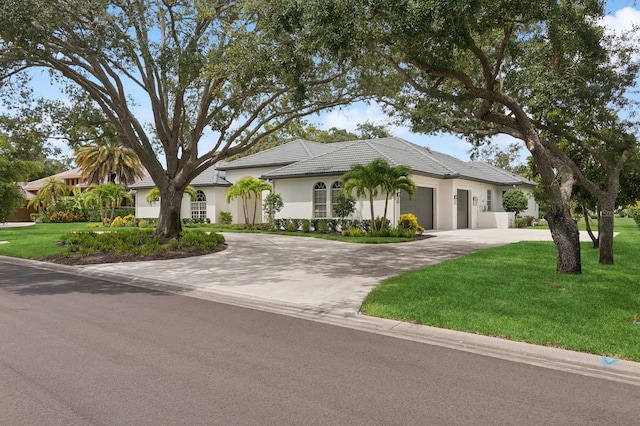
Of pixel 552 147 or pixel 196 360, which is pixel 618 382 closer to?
pixel 196 360

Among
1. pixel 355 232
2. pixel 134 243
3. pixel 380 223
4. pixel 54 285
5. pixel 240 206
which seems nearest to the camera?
pixel 54 285

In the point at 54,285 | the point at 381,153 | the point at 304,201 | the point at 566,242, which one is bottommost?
the point at 54,285

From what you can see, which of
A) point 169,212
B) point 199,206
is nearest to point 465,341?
point 169,212

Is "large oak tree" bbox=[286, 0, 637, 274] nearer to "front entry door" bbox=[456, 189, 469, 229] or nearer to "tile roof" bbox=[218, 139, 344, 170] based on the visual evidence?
"front entry door" bbox=[456, 189, 469, 229]

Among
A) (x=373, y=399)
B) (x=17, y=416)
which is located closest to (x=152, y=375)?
(x=17, y=416)

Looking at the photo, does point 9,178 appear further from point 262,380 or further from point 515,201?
A: point 515,201

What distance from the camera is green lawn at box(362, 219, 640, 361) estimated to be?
18.6 ft

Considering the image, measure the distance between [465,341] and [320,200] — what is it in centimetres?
1926

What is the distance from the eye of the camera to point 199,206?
31.6m

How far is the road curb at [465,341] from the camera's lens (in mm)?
4793

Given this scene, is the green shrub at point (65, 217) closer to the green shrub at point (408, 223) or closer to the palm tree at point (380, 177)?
the palm tree at point (380, 177)

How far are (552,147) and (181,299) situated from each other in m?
9.71

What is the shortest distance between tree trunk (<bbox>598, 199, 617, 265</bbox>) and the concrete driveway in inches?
153

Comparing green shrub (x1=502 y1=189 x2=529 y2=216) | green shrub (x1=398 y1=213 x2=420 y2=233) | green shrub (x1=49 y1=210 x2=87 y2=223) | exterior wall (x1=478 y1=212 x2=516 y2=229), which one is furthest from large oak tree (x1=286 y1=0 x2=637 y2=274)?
green shrub (x1=49 y1=210 x2=87 y2=223)
